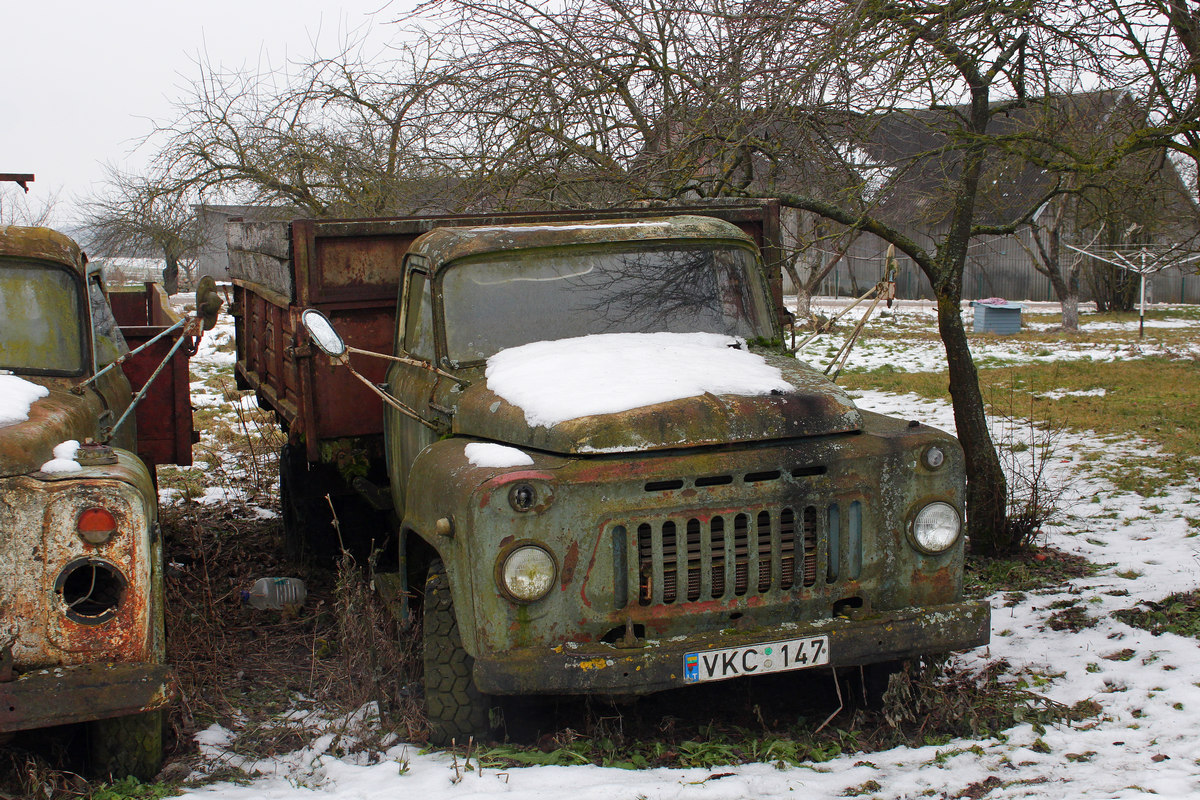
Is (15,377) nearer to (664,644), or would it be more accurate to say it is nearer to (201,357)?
(664,644)

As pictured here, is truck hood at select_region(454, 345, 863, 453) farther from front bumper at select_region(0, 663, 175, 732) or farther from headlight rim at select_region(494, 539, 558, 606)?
front bumper at select_region(0, 663, 175, 732)

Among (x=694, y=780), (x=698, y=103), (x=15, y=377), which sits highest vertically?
(x=698, y=103)

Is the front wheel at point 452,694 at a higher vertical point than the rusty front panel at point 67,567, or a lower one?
lower

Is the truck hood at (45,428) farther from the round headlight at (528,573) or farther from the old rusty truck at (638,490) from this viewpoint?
the round headlight at (528,573)

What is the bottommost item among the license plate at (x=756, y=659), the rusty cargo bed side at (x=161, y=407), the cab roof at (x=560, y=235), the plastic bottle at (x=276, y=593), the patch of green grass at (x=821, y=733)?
the patch of green grass at (x=821, y=733)

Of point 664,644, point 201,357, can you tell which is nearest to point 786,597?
point 664,644

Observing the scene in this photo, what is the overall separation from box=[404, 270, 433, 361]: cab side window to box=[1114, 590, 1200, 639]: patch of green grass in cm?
370

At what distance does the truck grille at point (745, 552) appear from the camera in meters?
3.83

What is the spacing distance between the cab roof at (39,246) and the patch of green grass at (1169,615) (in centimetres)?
540

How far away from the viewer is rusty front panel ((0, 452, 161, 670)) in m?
3.45

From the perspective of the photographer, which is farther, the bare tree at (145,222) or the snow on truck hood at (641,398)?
the bare tree at (145,222)

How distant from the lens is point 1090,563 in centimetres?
643

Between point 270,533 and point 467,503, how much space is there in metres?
4.55

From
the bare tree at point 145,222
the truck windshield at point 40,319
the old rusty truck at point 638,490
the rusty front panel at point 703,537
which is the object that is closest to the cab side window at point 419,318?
the old rusty truck at point 638,490
